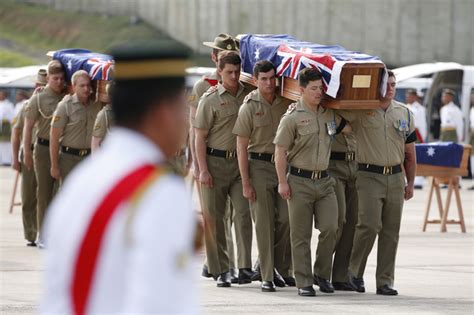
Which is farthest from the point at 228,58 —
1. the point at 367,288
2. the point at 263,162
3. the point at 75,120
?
the point at 75,120

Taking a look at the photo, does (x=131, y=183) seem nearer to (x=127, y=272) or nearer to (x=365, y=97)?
(x=127, y=272)

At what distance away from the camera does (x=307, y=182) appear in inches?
388

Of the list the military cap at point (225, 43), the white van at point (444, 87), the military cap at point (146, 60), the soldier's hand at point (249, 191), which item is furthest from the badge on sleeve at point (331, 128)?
the white van at point (444, 87)

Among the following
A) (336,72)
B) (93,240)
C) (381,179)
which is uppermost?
(93,240)

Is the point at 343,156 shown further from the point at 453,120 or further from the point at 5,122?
the point at 5,122

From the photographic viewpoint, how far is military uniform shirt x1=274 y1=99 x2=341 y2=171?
9.79 metres

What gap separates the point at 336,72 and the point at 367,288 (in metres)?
1.97

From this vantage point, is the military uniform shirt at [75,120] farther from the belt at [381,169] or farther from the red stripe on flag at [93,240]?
the red stripe on flag at [93,240]

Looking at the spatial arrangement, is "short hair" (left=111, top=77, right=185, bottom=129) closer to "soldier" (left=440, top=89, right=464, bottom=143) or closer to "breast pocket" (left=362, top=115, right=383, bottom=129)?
"breast pocket" (left=362, top=115, right=383, bottom=129)

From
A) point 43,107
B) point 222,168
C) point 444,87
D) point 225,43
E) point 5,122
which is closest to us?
point 222,168

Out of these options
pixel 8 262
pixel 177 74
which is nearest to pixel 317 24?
pixel 8 262

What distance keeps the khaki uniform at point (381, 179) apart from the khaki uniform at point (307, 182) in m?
0.31

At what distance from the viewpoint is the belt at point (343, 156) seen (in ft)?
34.1

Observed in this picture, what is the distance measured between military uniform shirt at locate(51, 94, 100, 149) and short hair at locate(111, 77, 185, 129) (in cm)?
1018
